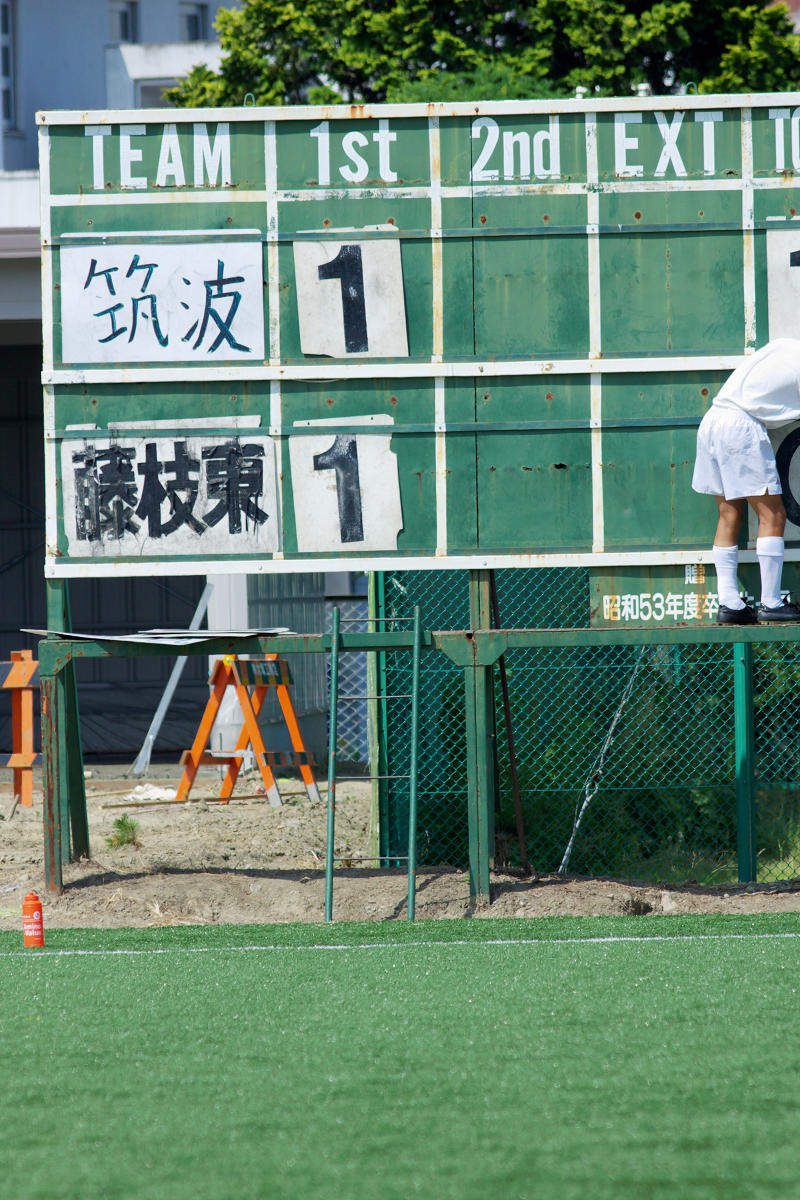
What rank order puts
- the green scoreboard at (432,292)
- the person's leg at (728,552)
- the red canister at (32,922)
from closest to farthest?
1. the red canister at (32,922)
2. the person's leg at (728,552)
3. the green scoreboard at (432,292)

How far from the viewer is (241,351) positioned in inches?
351

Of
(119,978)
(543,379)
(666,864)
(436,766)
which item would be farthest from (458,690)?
(119,978)

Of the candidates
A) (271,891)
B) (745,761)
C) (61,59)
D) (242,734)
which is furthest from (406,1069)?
(61,59)

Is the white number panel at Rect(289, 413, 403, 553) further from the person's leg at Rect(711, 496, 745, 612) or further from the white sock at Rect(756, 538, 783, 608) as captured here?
the white sock at Rect(756, 538, 783, 608)

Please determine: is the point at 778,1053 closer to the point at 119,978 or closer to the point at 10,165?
the point at 119,978

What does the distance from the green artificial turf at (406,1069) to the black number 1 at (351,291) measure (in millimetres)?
3727

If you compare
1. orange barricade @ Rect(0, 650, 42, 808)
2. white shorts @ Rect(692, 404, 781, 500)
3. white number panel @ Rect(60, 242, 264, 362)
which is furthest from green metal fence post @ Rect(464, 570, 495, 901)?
orange barricade @ Rect(0, 650, 42, 808)

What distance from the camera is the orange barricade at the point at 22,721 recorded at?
488 inches

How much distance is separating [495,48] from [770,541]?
1179 centimetres

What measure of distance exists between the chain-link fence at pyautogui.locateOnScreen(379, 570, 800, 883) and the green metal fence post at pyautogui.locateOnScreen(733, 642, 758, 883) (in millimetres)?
330

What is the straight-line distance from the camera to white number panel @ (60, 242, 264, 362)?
8.88m

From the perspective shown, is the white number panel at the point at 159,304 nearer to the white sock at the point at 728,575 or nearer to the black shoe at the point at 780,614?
the white sock at the point at 728,575

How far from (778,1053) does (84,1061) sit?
8.33ft

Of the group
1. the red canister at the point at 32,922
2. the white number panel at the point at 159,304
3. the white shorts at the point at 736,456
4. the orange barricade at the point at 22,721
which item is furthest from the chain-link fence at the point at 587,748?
the orange barricade at the point at 22,721
